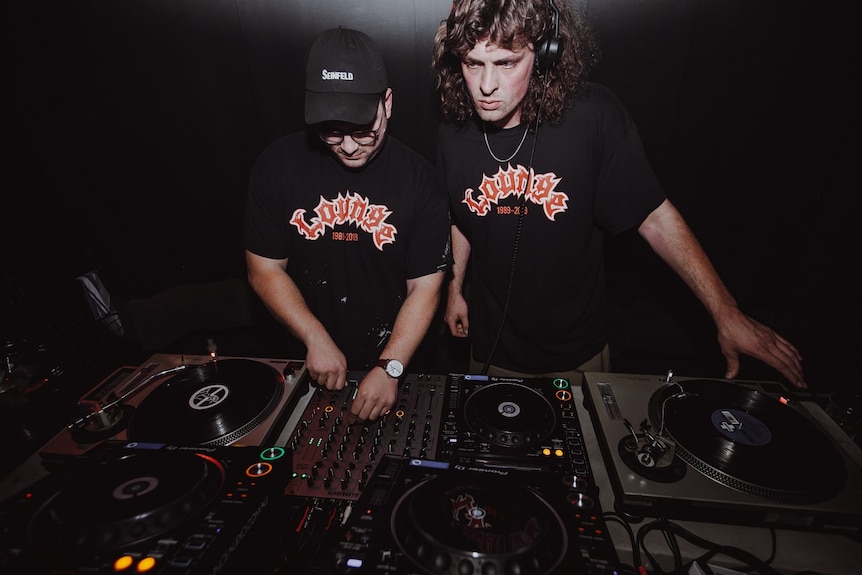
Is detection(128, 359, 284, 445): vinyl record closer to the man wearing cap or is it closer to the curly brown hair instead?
the man wearing cap

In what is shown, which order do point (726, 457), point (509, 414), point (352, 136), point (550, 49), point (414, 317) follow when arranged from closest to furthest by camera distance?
1. point (726, 457)
2. point (509, 414)
3. point (550, 49)
4. point (352, 136)
5. point (414, 317)

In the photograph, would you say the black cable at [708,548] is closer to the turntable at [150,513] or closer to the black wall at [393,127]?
the turntable at [150,513]

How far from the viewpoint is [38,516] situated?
2.73 feet

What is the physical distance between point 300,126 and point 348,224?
1.14 meters

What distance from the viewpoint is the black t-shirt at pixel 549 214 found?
1.75 meters

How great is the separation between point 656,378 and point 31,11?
362 centimetres

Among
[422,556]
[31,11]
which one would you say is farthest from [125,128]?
[422,556]

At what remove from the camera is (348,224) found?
1.86 meters

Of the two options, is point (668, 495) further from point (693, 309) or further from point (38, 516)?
point (693, 309)

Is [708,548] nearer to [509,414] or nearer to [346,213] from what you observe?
[509,414]

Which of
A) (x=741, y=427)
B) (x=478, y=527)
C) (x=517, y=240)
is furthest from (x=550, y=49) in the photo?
(x=478, y=527)

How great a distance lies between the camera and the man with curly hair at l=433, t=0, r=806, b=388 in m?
1.55

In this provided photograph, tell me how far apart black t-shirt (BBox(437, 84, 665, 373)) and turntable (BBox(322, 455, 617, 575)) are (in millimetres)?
1102

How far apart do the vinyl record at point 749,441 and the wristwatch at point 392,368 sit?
2.64 feet
